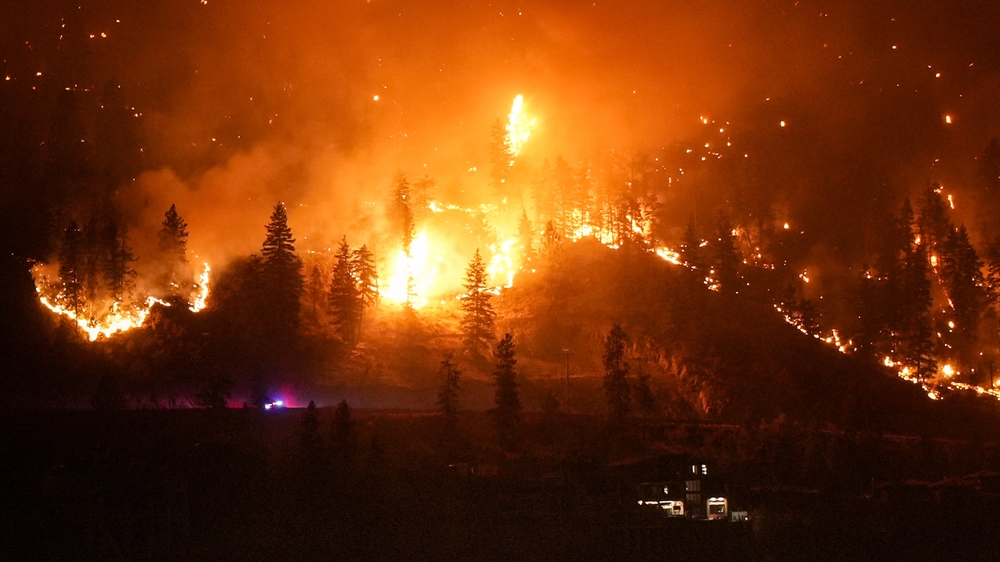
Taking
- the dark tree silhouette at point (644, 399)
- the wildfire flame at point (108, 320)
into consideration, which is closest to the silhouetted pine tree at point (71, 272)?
the wildfire flame at point (108, 320)

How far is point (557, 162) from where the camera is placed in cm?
12731

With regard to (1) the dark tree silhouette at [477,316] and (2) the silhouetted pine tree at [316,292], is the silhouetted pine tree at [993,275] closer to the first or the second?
(1) the dark tree silhouette at [477,316]

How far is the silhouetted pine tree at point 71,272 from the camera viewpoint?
86.6 m

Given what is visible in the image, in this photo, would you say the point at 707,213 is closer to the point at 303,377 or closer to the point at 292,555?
the point at 303,377

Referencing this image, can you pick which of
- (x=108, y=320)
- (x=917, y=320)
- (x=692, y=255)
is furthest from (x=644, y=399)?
(x=108, y=320)

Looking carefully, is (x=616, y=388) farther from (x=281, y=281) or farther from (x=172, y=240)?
(x=172, y=240)

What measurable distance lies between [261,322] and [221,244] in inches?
646

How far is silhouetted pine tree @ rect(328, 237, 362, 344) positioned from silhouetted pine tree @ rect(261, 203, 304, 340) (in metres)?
3.80

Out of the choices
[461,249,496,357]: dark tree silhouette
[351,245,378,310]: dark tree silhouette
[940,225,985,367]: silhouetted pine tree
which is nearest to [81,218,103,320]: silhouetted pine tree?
[351,245,378,310]: dark tree silhouette

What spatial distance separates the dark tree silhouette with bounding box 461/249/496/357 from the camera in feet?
314

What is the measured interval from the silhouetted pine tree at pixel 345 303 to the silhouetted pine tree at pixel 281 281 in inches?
150

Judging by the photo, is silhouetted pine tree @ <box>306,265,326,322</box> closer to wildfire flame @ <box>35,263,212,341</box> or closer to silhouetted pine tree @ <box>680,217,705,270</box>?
wildfire flame @ <box>35,263,212,341</box>

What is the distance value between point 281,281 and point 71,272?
20.2 m

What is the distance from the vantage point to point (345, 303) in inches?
3720
